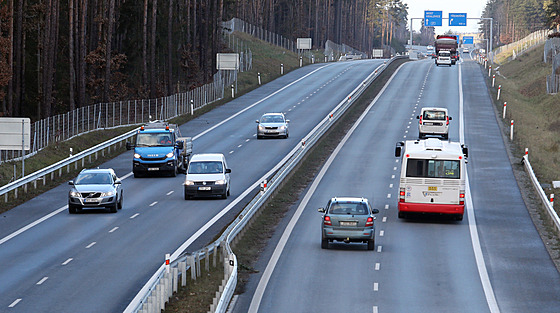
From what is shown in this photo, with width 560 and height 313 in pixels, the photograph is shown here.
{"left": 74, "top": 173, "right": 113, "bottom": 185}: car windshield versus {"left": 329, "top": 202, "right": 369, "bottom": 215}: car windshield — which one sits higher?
{"left": 74, "top": 173, "right": 113, "bottom": 185}: car windshield

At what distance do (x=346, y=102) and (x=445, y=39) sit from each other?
159 ft

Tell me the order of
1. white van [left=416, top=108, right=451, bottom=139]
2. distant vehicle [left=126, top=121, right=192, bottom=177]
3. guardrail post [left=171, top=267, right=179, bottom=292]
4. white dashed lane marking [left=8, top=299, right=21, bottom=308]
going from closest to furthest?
1. white dashed lane marking [left=8, top=299, right=21, bottom=308]
2. guardrail post [left=171, top=267, right=179, bottom=292]
3. distant vehicle [left=126, top=121, right=192, bottom=177]
4. white van [left=416, top=108, right=451, bottom=139]

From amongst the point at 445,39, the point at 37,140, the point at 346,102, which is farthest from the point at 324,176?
the point at 445,39

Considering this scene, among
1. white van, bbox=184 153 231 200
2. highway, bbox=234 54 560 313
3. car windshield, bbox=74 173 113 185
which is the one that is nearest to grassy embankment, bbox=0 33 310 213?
car windshield, bbox=74 173 113 185

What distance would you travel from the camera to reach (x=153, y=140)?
42.5 m

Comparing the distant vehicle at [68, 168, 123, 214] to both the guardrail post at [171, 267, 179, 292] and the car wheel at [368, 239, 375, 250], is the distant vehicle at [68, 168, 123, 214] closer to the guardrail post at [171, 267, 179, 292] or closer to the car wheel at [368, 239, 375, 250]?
the car wheel at [368, 239, 375, 250]

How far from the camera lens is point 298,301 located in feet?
68.5

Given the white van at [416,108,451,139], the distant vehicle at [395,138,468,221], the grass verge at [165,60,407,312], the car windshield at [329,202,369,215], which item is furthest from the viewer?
the white van at [416,108,451,139]

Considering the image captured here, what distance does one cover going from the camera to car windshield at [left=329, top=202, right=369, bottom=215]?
1058 inches

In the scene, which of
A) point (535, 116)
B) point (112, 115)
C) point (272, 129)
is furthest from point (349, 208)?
point (535, 116)

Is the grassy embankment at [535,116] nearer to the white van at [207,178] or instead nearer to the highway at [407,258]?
the highway at [407,258]

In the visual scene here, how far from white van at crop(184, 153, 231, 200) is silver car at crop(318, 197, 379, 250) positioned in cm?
962

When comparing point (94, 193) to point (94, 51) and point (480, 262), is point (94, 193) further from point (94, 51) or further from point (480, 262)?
point (94, 51)

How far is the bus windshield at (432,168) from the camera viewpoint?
31.7m
